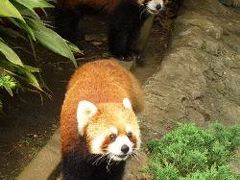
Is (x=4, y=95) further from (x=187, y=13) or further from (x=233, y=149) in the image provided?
(x=187, y=13)

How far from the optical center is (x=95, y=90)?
3717 millimetres

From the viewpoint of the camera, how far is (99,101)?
3592 mm

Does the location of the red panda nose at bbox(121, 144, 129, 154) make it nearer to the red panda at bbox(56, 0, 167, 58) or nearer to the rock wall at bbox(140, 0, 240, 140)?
the rock wall at bbox(140, 0, 240, 140)

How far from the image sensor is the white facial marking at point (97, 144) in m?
3.33

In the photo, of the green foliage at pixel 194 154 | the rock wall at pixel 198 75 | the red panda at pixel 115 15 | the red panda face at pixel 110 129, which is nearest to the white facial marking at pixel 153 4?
the red panda at pixel 115 15

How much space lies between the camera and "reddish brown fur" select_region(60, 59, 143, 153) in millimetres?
3637

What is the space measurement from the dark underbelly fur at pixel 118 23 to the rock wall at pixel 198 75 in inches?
16.6

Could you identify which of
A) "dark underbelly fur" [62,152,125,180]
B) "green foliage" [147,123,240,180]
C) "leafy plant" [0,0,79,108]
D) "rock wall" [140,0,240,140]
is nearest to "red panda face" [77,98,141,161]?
"dark underbelly fur" [62,152,125,180]

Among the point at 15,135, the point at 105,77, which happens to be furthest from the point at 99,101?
the point at 15,135

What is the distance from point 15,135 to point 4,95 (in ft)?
1.50

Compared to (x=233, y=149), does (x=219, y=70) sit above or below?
below

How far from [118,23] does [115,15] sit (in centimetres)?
8

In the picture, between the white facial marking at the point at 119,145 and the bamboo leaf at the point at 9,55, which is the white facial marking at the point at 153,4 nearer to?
the bamboo leaf at the point at 9,55

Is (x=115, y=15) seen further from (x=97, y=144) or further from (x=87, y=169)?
(x=97, y=144)
